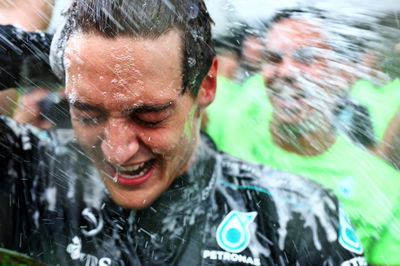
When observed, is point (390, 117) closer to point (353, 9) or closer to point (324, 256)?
point (353, 9)

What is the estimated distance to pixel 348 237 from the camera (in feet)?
4.61

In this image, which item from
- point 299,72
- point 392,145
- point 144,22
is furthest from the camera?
point 392,145

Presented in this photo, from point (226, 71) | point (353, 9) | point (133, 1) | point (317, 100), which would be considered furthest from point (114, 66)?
point (353, 9)

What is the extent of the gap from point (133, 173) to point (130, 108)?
0.61 feet

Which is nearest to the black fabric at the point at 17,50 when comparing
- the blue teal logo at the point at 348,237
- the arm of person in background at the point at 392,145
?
the blue teal logo at the point at 348,237

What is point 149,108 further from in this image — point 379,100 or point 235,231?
point 379,100

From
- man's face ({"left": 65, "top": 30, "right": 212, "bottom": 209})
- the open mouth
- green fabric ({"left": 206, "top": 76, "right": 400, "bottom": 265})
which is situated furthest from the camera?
green fabric ({"left": 206, "top": 76, "right": 400, "bottom": 265})

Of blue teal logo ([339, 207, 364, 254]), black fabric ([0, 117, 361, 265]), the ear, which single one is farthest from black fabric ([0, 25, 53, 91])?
blue teal logo ([339, 207, 364, 254])

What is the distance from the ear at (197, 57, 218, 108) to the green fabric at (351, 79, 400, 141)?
1.52 feet

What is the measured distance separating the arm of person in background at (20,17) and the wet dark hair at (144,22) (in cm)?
11

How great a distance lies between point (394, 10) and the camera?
5.50 ft

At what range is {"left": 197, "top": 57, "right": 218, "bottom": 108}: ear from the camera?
138 cm

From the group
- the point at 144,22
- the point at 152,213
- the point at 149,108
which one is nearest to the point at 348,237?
the point at 152,213

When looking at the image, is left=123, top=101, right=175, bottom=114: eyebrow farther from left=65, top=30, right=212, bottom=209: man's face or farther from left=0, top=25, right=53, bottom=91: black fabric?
left=0, top=25, right=53, bottom=91: black fabric
